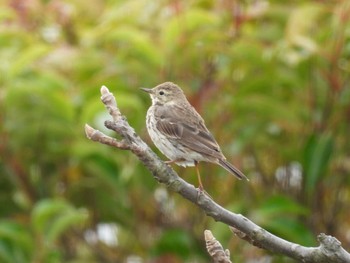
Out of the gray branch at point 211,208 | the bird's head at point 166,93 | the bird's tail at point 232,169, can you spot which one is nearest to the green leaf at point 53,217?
the bird's head at point 166,93

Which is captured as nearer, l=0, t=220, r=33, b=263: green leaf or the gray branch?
the gray branch

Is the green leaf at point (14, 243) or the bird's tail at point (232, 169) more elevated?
the bird's tail at point (232, 169)

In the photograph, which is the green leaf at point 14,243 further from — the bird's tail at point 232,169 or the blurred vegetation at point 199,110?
the bird's tail at point 232,169

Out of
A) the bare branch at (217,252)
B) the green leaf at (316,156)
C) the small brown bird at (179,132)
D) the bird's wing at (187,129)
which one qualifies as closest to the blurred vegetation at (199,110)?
the green leaf at (316,156)

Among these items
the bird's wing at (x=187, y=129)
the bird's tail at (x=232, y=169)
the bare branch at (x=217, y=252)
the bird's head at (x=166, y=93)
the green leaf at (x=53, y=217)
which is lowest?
the green leaf at (x=53, y=217)

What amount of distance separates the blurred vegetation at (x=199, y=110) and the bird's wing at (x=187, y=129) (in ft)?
1.53

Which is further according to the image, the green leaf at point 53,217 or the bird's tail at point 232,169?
the green leaf at point 53,217

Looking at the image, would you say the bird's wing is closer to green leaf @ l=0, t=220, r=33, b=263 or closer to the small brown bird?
the small brown bird

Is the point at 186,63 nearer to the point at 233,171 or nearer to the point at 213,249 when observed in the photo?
the point at 233,171

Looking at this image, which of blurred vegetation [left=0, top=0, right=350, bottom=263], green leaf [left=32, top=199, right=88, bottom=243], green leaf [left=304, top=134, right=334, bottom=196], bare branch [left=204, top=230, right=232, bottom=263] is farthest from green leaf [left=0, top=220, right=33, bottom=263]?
bare branch [left=204, top=230, right=232, bottom=263]

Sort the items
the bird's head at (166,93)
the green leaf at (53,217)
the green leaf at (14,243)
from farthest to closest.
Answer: the green leaf at (14,243) → the green leaf at (53,217) → the bird's head at (166,93)

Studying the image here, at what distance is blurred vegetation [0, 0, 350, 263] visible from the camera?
588 cm

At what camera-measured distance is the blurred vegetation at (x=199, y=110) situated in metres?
5.88

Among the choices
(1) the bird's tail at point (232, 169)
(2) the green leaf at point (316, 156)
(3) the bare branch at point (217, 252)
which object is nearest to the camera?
(3) the bare branch at point (217, 252)
